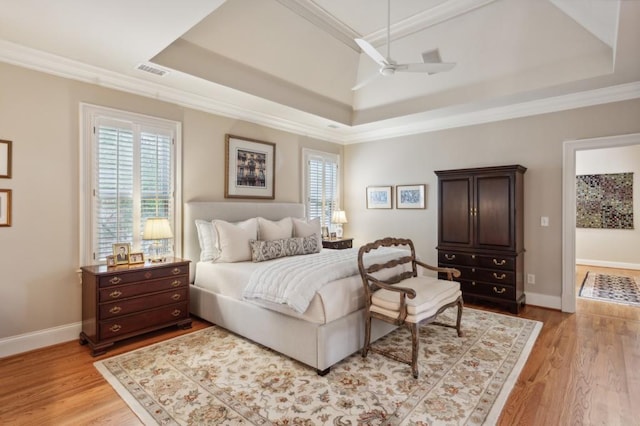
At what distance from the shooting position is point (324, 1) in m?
3.80

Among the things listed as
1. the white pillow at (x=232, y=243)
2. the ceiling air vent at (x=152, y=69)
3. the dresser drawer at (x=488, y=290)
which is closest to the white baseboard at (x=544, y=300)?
the dresser drawer at (x=488, y=290)

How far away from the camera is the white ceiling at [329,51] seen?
2.76 meters

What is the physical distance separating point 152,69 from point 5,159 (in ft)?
5.20

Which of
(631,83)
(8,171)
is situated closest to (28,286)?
(8,171)

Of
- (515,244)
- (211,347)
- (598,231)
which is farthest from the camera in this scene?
(598,231)

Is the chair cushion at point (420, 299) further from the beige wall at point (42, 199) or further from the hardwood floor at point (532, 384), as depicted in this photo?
the beige wall at point (42, 199)

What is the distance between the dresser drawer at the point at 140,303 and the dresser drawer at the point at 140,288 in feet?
0.16

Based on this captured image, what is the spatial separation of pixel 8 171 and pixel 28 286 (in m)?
1.10

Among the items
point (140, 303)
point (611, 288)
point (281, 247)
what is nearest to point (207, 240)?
point (281, 247)

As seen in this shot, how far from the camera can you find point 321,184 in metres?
6.40

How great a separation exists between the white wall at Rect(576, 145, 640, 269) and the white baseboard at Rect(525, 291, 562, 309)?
4.12 m

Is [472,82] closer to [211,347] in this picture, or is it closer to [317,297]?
[317,297]

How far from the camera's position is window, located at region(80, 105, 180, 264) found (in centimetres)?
354

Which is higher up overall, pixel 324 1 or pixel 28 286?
pixel 324 1
